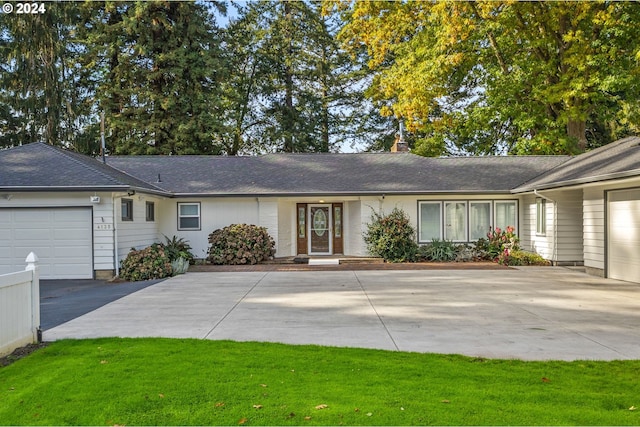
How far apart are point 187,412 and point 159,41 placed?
89.2ft

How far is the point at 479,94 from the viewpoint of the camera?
93.3 feet

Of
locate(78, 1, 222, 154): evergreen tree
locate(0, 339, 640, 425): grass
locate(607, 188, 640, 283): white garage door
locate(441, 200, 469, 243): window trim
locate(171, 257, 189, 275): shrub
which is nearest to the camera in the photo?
locate(0, 339, 640, 425): grass

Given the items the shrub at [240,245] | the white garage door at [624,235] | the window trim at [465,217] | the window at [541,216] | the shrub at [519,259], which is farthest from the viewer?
the window trim at [465,217]

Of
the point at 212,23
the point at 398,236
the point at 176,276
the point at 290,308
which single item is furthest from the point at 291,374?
the point at 212,23

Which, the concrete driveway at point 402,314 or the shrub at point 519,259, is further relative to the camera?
the shrub at point 519,259

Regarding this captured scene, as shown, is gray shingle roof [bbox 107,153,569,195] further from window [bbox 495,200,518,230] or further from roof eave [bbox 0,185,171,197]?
roof eave [bbox 0,185,171,197]

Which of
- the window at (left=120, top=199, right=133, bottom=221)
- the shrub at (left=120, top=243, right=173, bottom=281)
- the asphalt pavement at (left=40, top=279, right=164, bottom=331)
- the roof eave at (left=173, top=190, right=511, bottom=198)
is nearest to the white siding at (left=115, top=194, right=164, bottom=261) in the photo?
the window at (left=120, top=199, right=133, bottom=221)

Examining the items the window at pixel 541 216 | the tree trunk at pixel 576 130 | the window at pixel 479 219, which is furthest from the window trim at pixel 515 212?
the tree trunk at pixel 576 130

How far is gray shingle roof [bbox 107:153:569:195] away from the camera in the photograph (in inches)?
693

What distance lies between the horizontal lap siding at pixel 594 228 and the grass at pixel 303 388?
8.46 metres

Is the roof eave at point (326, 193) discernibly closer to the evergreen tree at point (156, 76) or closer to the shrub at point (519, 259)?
the shrub at point (519, 259)

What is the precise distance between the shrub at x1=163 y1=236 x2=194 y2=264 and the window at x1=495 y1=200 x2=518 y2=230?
11007 millimetres

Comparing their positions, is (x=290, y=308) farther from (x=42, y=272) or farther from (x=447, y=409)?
(x=42, y=272)

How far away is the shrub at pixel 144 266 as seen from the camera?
44.0 ft
